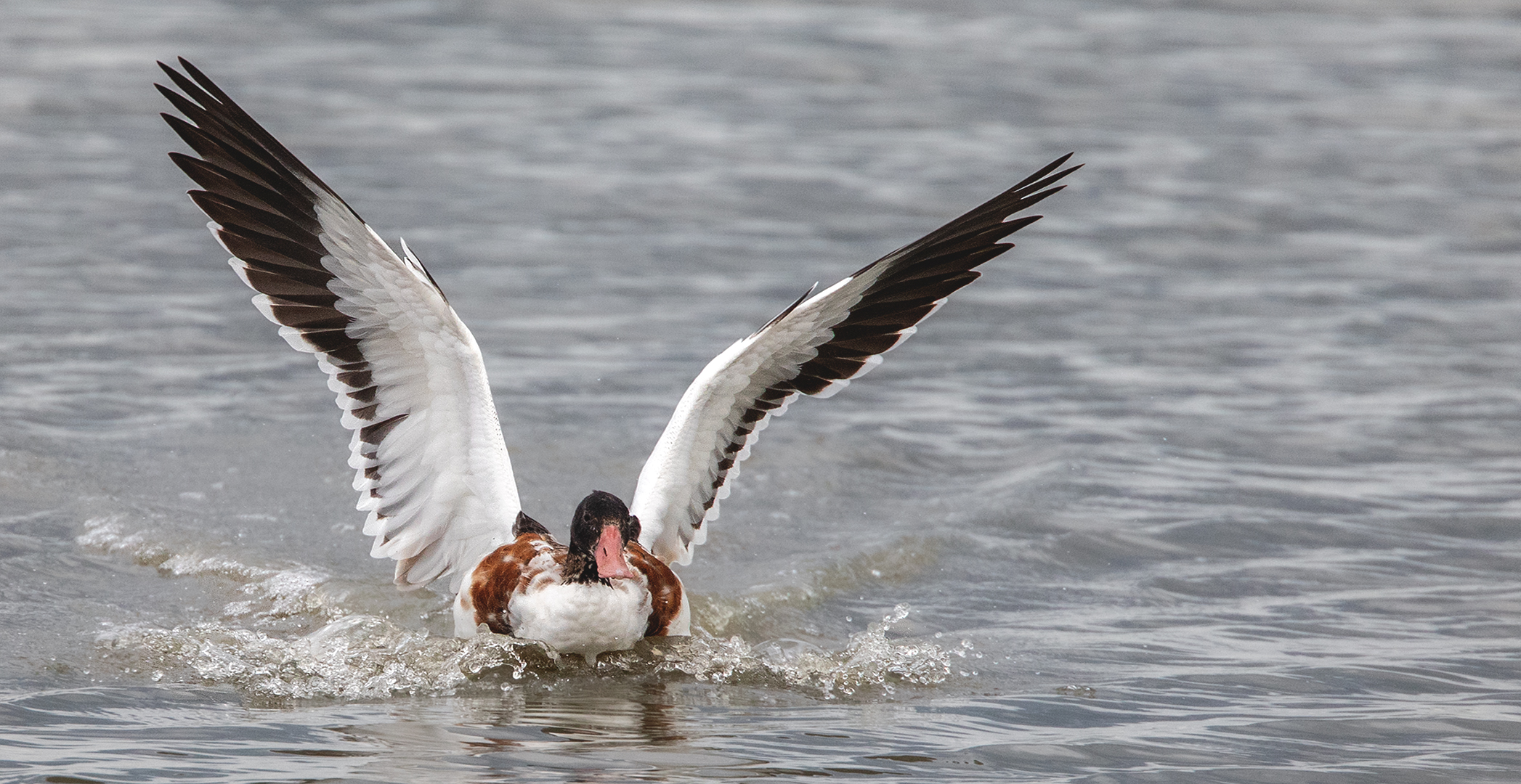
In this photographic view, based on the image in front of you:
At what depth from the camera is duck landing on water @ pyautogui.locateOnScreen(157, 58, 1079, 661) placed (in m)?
6.66

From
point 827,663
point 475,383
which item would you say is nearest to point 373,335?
point 475,383

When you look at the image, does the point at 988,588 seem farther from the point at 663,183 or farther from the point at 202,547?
the point at 663,183

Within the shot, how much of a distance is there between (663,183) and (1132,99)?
5599mm

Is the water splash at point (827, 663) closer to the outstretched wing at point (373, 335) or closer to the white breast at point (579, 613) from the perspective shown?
the white breast at point (579, 613)

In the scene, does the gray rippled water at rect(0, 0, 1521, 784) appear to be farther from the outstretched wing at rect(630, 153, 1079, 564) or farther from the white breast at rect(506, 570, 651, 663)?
the outstretched wing at rect(630, 153, 1079, 564)

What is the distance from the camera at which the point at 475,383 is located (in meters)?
6.97

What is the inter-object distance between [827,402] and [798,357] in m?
4.11

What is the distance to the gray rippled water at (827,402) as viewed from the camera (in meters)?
6.49

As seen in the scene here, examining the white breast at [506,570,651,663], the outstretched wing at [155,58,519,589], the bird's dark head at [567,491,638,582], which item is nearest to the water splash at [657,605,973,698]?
the white breast at [506,570,651,663]

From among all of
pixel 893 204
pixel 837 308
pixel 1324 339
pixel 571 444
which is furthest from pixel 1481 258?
pixel 837 308

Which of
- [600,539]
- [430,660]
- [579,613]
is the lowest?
[430,660]

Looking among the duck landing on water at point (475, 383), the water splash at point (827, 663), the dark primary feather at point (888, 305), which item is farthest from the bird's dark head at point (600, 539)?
the dark primary feather at point (888, 305)

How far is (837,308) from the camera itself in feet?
23.4

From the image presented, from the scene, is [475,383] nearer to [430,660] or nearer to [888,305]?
[430,660]
